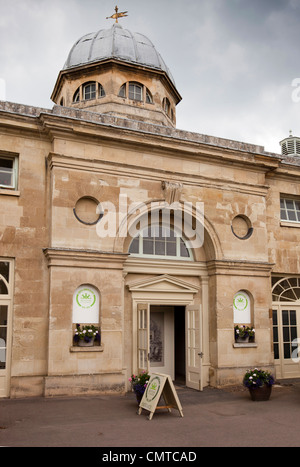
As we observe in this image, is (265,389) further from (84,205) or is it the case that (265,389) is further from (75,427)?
(84,205)

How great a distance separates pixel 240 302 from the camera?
43.6 feet

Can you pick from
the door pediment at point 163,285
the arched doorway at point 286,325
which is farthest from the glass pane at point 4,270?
the arched doorway at point 286,325

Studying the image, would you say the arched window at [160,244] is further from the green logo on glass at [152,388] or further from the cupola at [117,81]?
the cupola at [117,81]

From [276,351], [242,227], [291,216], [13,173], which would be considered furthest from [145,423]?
[291,216]

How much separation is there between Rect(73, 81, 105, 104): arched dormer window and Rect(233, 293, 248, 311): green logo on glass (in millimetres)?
8833

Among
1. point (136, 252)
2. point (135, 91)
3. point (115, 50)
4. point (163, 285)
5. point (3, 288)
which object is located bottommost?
point (3, 288)

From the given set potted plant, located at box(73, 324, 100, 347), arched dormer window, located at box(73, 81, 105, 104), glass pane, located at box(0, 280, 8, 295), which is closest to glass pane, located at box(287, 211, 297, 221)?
potted plant, located at box(73, 324, 100, 347)

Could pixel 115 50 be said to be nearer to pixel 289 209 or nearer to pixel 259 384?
pixel 289 209

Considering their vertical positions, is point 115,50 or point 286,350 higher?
point 115,50

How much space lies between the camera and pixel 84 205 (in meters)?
11.8

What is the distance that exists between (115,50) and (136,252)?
9.03 m

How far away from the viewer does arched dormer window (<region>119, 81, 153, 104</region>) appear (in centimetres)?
1714
